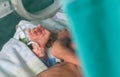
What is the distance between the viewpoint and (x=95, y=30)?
7.9 inches

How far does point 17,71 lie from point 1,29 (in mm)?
648

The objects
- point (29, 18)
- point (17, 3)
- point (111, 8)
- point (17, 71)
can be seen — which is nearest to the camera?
point (111, 8)

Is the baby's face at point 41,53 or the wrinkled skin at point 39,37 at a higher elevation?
the wrinkled skin at point 39,37

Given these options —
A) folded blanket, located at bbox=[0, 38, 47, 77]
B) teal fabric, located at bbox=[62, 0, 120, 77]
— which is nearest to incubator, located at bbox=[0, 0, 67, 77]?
folded blanket, located at bbox=[0, 38, 47, 77]

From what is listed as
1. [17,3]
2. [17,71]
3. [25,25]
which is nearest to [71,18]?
[17,71]

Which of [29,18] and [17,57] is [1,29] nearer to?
[29,18]

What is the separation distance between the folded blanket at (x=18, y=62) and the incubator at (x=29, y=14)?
8.1 inches

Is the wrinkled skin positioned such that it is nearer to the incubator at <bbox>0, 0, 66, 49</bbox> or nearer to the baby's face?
the baby's face

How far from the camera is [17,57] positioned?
4.85 ft

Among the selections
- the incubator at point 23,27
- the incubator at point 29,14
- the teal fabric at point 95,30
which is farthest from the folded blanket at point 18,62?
the teal fabric at point 95,30

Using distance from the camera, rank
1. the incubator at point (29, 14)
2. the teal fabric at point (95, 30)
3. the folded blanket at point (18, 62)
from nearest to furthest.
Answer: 1. the teal fabric at point (95, 30)
2. the folded blanket at point (18, 62)
3. the incubator at point (29, 14)

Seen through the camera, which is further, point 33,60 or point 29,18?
point 29,18

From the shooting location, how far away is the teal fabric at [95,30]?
0.65 ft

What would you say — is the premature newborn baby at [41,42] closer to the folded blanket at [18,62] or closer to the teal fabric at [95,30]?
the folded blanket at [18,62]
